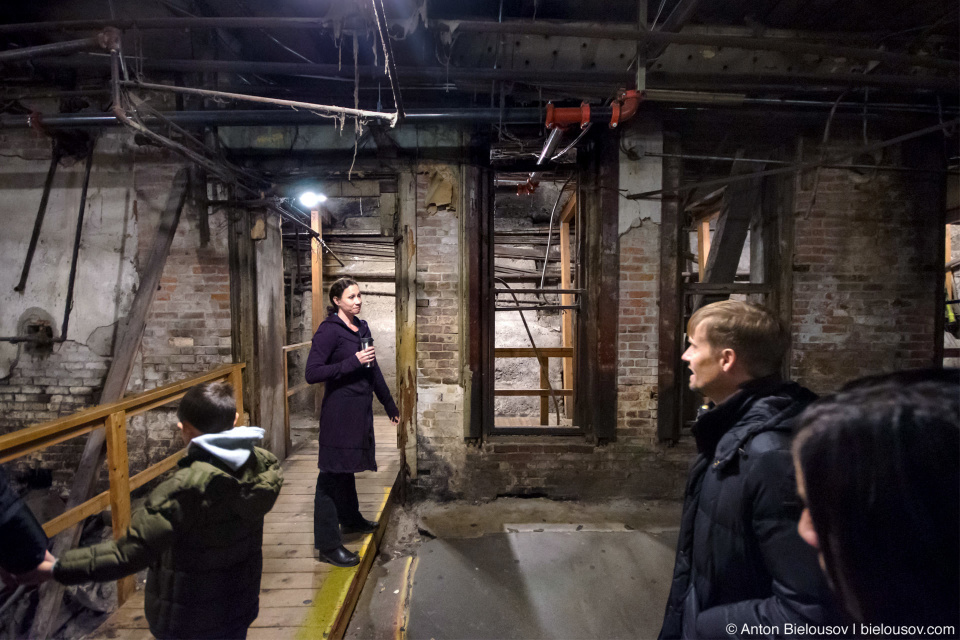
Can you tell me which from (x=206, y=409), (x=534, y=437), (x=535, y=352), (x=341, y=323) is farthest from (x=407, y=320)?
(x=206, y=409)

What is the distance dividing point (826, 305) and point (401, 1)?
13.5 feet

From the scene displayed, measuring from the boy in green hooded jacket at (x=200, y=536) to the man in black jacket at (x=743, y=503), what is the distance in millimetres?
1400

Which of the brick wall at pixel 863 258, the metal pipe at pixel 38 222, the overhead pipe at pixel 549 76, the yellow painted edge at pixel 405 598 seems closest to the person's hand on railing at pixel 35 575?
the yellow painted edge at pixel 405 598

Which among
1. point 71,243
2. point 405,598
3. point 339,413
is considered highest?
point 71,243

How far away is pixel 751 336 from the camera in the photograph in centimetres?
112

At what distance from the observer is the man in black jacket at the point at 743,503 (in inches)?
32.1

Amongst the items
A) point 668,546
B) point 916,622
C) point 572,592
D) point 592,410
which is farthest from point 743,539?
point 592,410

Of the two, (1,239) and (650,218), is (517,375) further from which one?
(1,239)

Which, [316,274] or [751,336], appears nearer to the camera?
[751,336]

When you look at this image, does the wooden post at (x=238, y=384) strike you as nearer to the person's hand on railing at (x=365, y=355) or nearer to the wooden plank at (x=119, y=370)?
the wooden plank at (x=119, y=370)

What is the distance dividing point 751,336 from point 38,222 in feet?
17.2

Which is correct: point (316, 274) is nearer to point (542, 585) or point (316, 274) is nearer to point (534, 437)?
point (534, 437)

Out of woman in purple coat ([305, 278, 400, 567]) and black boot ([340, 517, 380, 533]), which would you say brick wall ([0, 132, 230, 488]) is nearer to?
woman in purple coat ([305, 278, 400, 567])

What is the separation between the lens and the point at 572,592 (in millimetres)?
2385
